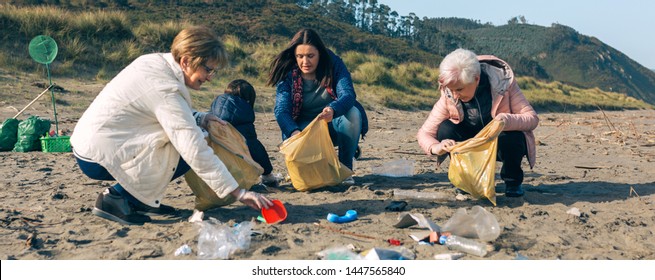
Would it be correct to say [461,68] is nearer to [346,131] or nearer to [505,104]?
[505,104]

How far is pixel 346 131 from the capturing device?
450 cm

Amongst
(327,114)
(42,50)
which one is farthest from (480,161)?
(42,50)

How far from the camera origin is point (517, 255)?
2783mm

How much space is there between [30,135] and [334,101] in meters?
3.64

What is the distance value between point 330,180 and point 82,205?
1.69 meters

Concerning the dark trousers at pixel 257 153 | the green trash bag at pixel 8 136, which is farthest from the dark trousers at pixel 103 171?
the green trash bag at pixel 8 136

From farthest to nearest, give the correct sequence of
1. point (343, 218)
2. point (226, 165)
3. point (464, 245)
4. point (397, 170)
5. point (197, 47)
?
1. point (397, 170)
2. point (226, 165)
3. point (343, 218)
4. point (197, 47)
5. point (464, 245)

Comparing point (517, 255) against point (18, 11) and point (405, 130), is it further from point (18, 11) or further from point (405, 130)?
point (18, 11)

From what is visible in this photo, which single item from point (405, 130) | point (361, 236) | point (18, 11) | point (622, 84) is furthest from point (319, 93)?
point (622, 84)

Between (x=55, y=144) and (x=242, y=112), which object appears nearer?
(x=242, y=112)

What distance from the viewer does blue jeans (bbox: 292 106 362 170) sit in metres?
4.49

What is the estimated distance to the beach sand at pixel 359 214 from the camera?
2898mm

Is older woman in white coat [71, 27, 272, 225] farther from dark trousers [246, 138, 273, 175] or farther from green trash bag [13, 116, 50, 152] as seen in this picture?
green trash bag [13, 116, 50, 152]

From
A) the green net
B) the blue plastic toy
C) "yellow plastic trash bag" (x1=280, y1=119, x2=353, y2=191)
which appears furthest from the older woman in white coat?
the green net
